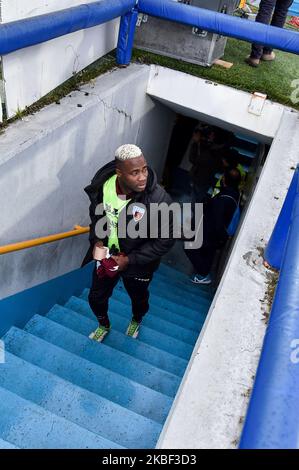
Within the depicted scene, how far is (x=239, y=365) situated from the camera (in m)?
1.83

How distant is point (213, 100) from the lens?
4863 mm

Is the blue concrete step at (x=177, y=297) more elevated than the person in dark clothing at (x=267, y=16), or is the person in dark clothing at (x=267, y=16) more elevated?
the person in dark clothing at (x=267, y=16)

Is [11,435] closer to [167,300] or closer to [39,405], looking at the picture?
[39,405]

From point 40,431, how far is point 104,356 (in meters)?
0.93

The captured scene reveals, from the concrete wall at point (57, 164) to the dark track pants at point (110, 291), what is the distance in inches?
24.9

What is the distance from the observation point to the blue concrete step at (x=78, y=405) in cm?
246

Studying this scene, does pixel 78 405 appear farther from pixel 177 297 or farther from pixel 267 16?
pixel 267 16

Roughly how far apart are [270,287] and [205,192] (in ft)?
15.9

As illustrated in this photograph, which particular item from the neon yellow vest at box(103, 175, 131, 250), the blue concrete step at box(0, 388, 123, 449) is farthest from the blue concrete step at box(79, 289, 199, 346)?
the blue concrete step at box(0, 388, 123, 449)

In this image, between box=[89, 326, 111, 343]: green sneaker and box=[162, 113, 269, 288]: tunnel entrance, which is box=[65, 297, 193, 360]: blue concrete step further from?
box=[162, 113, 269, 288]: tunnel entrance

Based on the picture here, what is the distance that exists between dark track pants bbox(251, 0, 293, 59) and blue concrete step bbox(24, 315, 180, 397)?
3.83m

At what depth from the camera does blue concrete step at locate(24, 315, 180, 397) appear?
3.03 m

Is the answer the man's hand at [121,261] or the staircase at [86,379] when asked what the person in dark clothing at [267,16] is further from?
the man's hand at [121,261]

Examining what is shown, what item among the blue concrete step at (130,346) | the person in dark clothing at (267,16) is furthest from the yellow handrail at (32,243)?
the person in dark clothing at (267,16)
